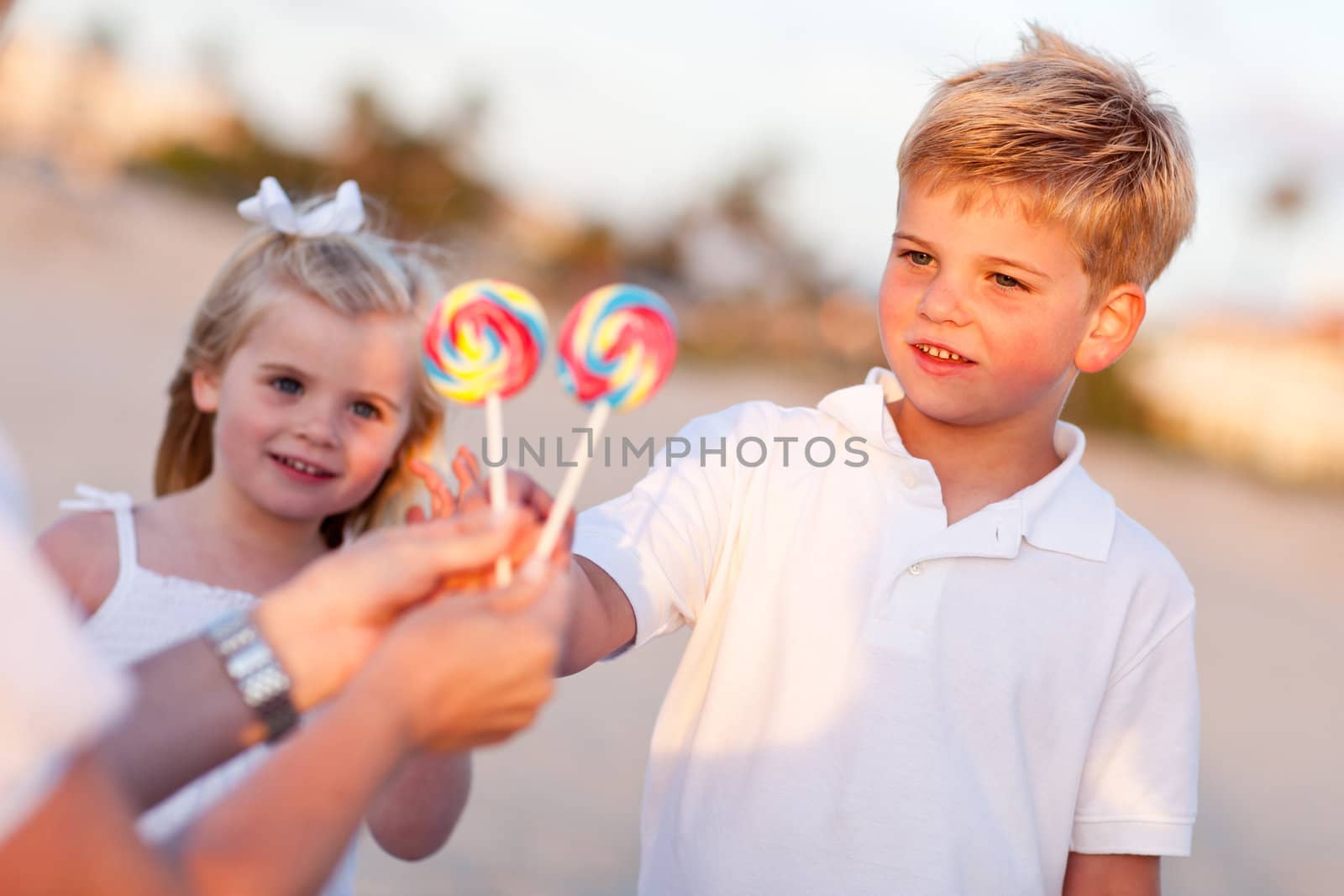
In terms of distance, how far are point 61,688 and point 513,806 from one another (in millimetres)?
4111

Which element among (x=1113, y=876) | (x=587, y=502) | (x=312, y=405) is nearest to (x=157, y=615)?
(x=312, y=405)

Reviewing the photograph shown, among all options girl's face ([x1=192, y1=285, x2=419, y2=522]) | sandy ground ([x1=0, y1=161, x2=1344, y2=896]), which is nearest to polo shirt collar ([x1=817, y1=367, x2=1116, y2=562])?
girl's face ([x1=192, y1=285, x2=419, y2=522])

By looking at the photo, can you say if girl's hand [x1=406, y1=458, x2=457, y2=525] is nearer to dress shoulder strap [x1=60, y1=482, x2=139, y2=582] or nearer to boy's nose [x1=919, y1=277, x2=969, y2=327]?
dress shoulder strap [x1=60, y1=482, x2=139, y2=582]

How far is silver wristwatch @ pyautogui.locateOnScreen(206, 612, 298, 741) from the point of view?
5.18ft

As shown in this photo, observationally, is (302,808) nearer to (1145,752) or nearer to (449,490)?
(449,490)

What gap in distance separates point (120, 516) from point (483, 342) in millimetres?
1208

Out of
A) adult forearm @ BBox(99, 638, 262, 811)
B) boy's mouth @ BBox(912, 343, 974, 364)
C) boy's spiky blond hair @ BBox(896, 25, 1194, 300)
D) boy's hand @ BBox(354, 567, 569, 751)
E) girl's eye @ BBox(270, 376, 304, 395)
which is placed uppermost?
boy's spiky blond hair @ BBox(896, 25, 1194, 300)

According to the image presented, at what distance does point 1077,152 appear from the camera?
8.18ft

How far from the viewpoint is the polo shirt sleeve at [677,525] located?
220 cm

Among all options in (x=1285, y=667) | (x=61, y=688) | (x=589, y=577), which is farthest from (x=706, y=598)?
(x=1285, y=667)

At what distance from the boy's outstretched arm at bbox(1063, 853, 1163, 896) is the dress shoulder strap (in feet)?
6.42

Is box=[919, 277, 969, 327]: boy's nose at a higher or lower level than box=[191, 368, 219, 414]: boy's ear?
higher

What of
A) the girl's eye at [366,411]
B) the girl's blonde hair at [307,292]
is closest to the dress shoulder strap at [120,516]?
the girl's blonde hair at [307,292]

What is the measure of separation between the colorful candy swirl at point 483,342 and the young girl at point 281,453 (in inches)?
34.5
